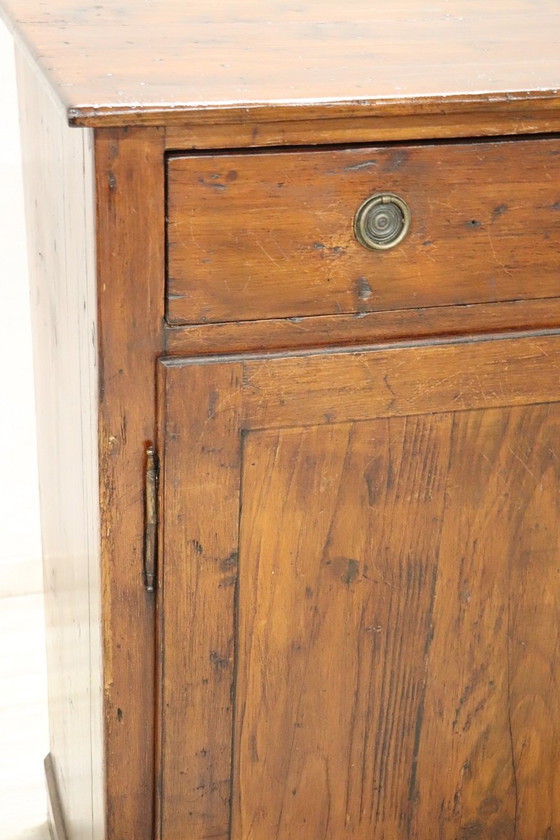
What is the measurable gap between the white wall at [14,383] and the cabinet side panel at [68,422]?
445mm

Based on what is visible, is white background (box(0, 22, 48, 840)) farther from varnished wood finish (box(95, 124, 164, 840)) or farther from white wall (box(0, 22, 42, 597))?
varnished wood finish (box(95, 124, 164, 840))

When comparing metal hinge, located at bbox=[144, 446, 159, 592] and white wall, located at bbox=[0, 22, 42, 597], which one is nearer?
metal hinge, located at bbox=[144, 446, 159, 592]

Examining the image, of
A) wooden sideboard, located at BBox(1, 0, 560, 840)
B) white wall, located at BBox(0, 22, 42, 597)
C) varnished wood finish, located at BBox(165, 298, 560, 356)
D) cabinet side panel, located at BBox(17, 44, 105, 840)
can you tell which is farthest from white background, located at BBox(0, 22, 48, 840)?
varnished wood finish, located at BBox(165, 298, 560, 356)

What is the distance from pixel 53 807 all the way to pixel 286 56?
3.47 ft

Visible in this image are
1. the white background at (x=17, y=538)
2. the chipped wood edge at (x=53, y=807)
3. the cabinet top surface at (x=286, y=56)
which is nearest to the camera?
the cabinet top surface at (x=286, y=56)

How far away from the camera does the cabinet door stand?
1.10 metres

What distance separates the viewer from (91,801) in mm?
1342

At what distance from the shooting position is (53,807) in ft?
5.46

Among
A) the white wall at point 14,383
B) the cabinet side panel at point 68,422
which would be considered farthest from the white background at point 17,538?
the cabinet side panel at point 68,422

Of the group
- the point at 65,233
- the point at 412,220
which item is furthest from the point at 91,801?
the point at 412,220

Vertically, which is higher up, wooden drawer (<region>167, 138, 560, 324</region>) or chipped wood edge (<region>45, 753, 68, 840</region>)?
wooden drawer (<region>167, 138, 560, 324</region>)

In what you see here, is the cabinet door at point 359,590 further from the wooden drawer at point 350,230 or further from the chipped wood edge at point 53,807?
the chipped wood edge at point 53,807

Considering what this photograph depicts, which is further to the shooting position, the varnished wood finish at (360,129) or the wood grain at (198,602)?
the wood grain at (198,602)

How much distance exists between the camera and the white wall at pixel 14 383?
1.87m
